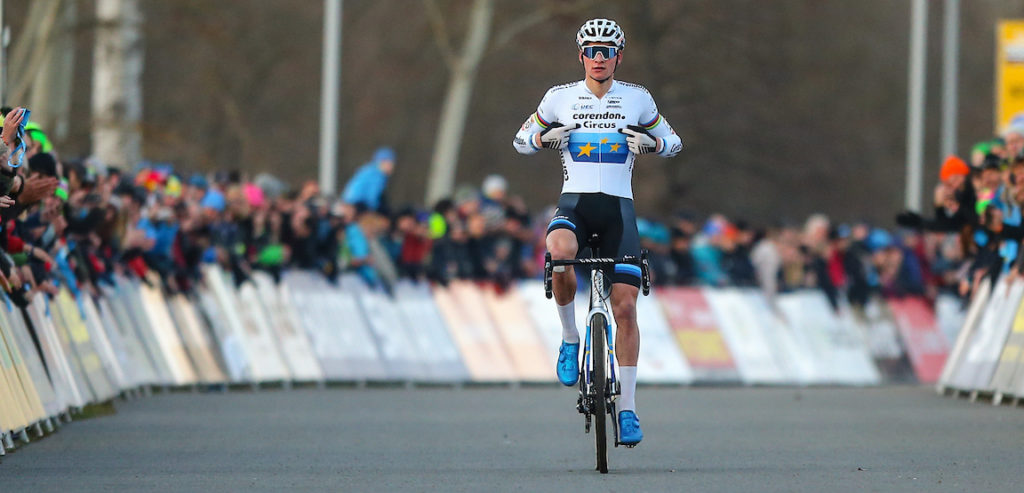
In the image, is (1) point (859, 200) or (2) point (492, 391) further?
(1) point (859, 200)

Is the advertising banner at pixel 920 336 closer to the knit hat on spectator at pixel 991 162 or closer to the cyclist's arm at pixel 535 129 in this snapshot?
the knit hat on spectator at pixel 991 162

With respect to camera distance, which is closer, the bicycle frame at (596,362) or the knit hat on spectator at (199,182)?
the bicycle frame at (596,362)

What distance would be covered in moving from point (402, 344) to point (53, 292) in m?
9.63

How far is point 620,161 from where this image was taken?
42.5 ft

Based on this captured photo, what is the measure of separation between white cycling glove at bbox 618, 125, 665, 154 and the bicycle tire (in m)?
0.99

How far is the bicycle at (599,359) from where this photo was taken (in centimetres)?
1226

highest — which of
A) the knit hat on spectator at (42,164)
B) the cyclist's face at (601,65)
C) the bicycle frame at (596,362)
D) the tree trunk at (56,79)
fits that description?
the tree trunk at (56,79)

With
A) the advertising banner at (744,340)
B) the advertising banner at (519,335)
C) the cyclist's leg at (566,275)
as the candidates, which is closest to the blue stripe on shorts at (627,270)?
the cyclist's leg at (566,275)

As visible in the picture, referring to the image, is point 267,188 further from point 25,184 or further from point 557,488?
point 557,488

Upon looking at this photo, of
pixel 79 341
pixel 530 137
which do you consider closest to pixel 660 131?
pixel 530 137

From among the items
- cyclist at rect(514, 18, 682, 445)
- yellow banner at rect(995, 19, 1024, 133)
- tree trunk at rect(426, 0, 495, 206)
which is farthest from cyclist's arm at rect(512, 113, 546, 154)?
tree trunk at rect(426, 0, 495, 206)

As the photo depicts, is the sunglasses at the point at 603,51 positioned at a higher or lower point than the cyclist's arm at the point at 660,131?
higher

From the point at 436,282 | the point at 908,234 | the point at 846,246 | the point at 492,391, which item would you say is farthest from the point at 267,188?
the point at 908,234

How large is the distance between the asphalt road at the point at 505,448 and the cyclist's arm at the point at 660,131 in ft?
5.89
